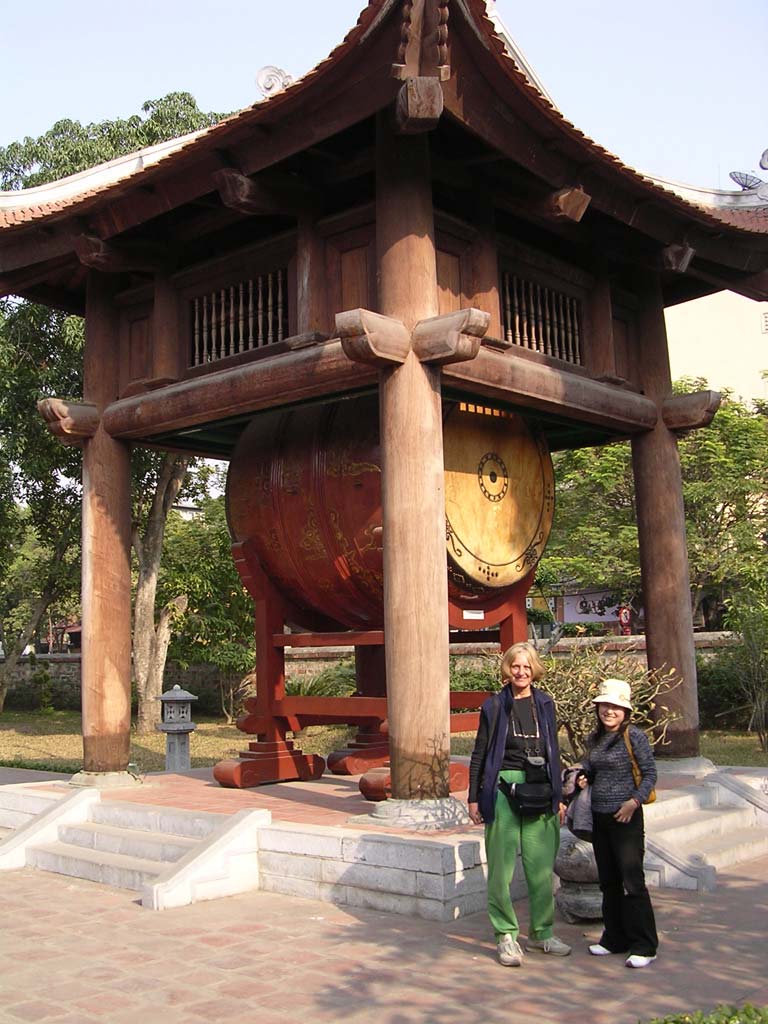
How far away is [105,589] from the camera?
9359 mm

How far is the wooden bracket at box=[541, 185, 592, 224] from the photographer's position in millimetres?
7688

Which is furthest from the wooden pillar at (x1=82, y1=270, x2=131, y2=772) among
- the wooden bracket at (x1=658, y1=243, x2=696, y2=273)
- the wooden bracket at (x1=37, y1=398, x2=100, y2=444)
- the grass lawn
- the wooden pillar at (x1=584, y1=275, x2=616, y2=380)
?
the wooden bracket at (x1=658, y1=243, x2=696, y2=273)

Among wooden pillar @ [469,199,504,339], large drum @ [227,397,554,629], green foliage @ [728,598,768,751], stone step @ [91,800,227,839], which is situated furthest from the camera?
green foliage @ [728,598,768,751]

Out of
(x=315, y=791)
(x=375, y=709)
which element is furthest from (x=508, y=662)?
(x=315, y=791)

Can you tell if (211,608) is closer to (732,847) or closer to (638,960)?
(732,847)

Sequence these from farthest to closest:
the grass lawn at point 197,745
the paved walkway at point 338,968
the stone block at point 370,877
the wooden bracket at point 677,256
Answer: the grass lawn at point 197,745
the wooden bracket at point 677,256
the stone block at point 370,877
the paved walkway at point 338,968

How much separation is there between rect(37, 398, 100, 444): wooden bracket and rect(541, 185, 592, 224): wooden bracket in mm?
4357

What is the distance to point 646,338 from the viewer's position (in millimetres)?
9922

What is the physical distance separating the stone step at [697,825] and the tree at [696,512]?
462 inches

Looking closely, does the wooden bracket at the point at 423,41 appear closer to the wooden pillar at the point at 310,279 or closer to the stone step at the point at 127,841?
the wooden pillar at the point at 310,279

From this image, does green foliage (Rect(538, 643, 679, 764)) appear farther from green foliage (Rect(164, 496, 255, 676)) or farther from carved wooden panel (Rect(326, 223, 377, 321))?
green foliage (Rect(164, 496, 255, 676))

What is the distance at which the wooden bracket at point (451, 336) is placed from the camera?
22.3 ft

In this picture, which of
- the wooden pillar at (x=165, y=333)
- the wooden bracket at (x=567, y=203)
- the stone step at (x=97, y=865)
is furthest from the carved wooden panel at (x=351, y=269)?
the stone step at (x=97, y=865)

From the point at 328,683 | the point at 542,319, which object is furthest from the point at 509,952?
the point at 328,683
